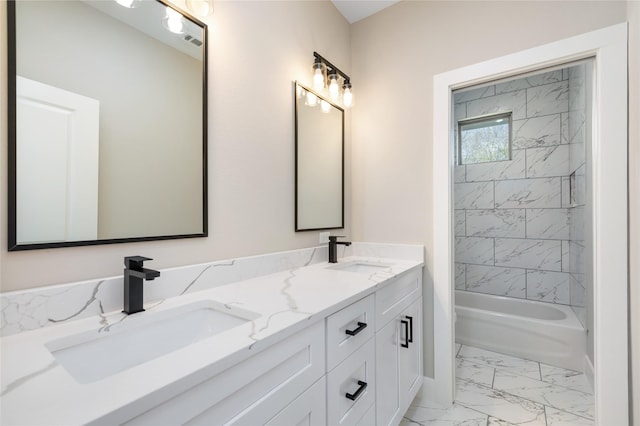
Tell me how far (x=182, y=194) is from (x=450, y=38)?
1867 millimetres

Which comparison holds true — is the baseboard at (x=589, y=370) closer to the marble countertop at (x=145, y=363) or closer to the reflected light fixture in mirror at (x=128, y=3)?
the marble countertop at (x=145, y=363)

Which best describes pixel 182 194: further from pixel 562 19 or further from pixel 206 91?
pixel 562 19

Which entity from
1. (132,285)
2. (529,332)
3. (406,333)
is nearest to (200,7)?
(132,285)

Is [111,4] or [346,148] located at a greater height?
[111,4]

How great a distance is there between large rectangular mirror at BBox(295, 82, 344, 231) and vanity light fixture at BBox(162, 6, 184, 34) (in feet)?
2.29

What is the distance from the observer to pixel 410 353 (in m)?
Result: 1.68

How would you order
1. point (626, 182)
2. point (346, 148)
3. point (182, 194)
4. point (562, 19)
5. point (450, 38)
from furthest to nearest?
point (346, 148)
point (450, 38)
point (562, 19)
point (626, 182)
point (182, 194)

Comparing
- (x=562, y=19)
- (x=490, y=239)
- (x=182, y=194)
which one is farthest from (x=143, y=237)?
(x=490, y=239)

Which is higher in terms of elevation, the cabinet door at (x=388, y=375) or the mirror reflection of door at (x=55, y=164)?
the mirror reflection of door at (x=55, y=164)

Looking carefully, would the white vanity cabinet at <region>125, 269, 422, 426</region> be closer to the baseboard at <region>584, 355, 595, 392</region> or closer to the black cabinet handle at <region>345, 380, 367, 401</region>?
the black cabinet handle at <region>345, 380, 367, 401</region>

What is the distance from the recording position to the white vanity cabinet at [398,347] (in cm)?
131

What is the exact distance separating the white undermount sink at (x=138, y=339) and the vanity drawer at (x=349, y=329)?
275mm

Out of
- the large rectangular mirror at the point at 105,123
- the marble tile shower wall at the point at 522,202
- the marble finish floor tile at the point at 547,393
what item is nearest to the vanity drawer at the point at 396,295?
the large rectangular mirror at the point at 105,123

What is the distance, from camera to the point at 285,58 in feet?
5.40
